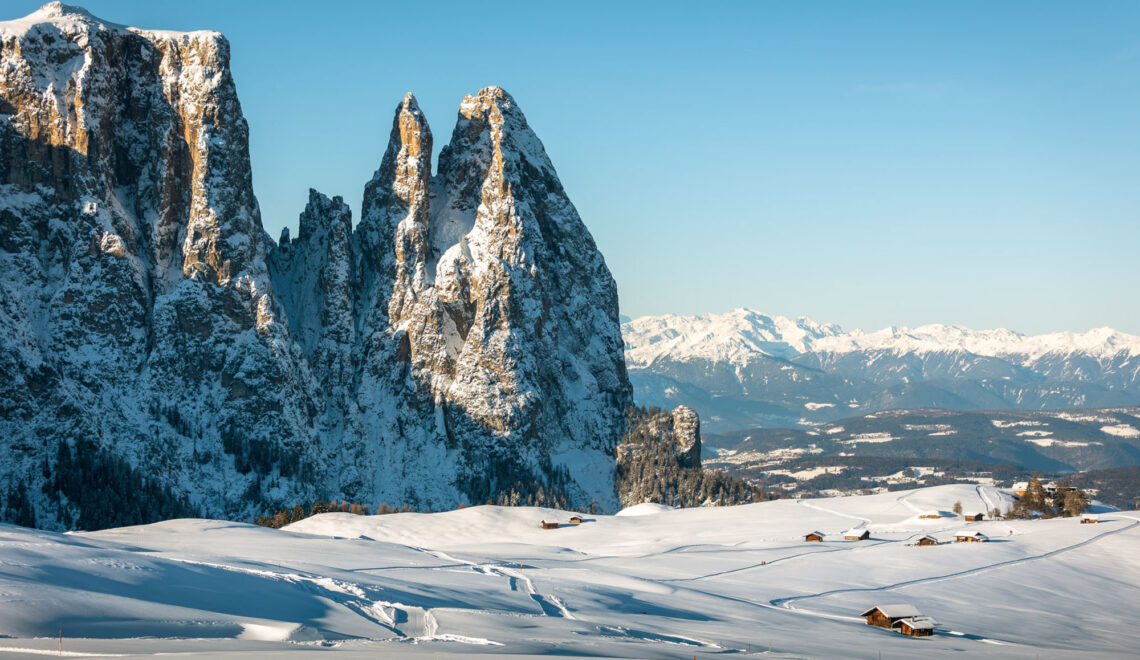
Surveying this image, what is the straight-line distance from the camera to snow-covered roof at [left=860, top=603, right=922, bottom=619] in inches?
3964

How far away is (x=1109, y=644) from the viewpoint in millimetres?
99188

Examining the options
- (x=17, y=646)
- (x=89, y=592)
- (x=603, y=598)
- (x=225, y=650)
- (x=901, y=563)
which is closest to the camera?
(x=17, y=646)

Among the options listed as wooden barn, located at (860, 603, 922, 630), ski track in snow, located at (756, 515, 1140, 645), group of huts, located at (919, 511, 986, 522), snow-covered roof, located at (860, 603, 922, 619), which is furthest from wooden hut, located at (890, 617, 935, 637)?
group of huts, located at (919, 511, 986, 522)

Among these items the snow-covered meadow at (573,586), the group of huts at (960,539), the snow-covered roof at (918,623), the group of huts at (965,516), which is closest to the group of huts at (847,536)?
the snow-covered meadow at (573,586)

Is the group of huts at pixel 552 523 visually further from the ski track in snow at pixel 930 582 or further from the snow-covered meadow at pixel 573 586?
the ski track in snow at pixel 930 582

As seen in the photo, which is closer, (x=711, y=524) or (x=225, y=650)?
(x=225, y=650)

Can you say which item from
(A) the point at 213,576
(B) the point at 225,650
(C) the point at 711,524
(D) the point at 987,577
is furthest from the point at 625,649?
(C) the point at 711,524

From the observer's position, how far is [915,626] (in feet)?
324

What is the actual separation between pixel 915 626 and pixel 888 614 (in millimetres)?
2925

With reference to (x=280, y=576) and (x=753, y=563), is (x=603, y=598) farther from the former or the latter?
(x=753, y=563)

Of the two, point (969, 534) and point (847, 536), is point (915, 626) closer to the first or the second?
point (847, 536)

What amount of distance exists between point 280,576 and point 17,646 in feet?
131

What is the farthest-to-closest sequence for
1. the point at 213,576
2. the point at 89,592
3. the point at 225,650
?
the point at 213,576
the point at 89,592
the point at 225,650

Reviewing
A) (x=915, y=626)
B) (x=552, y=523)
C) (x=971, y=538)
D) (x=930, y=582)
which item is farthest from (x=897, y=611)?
(x=552, y=523)
